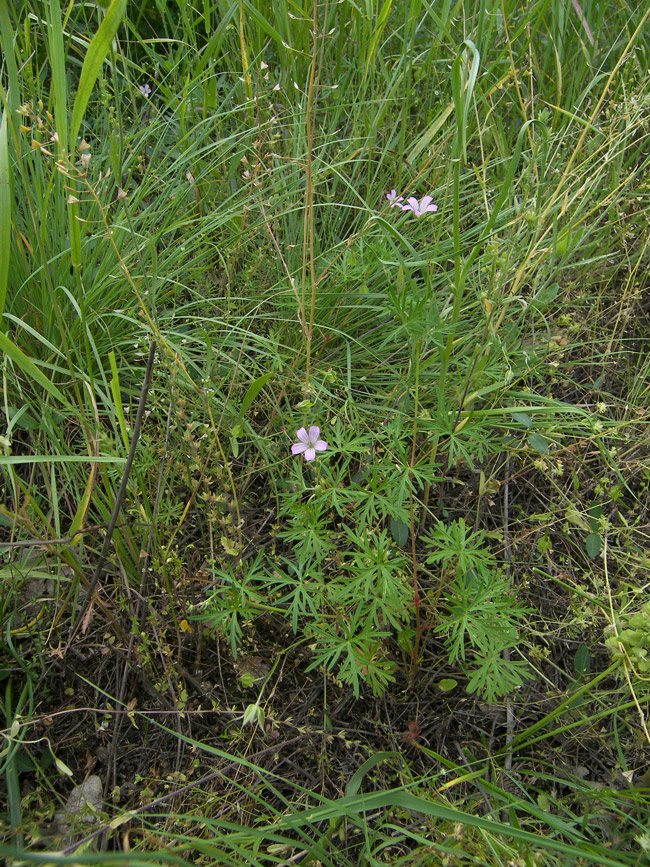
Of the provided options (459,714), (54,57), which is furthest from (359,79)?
(459,714)

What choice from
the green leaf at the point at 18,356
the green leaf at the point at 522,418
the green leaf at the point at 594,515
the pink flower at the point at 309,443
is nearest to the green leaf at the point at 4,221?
the green leaf at the point at 18,356

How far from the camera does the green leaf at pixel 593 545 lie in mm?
1664

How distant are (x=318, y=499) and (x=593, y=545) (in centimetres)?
82

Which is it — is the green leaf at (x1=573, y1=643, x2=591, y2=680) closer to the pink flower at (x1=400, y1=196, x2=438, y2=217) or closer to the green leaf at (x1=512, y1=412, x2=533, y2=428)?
the green leaf at (x1=512, y1=412, x2=533, y2=428)

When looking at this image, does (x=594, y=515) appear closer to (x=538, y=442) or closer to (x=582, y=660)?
(x=538, y=442)

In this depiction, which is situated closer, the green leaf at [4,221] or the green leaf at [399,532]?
the green leaf at [4,221]

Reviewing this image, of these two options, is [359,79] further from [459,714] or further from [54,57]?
[459,714]

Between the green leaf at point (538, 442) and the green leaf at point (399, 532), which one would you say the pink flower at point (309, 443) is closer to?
the green leaf at point (399, 532)

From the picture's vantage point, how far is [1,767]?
1341 mm

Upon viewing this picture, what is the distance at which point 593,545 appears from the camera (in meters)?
1.67

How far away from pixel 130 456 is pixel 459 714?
1.05 meters

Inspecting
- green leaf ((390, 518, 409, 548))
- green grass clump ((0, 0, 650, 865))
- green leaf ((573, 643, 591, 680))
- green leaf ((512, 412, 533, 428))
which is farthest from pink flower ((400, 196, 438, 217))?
green leaf ((573, 643, 591, 680))

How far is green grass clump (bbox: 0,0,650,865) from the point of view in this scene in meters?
1.35

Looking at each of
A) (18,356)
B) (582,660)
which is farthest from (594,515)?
(18,356)
